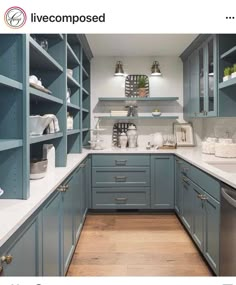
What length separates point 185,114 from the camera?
4391mm

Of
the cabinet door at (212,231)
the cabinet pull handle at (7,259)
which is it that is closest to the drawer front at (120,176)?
the cabinet door at (212,231)

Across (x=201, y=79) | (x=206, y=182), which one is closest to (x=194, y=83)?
(x=201, y=79)

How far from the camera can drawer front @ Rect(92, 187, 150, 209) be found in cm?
386

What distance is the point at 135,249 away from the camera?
278 centimetres

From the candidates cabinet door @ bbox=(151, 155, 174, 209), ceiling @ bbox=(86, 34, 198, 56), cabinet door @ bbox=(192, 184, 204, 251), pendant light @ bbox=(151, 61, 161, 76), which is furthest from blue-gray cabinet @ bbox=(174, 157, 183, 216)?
ceiling @ bbox=(86, 34, 198, 56)

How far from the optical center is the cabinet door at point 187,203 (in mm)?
2923

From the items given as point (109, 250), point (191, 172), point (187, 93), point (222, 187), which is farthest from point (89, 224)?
point (187, 93)

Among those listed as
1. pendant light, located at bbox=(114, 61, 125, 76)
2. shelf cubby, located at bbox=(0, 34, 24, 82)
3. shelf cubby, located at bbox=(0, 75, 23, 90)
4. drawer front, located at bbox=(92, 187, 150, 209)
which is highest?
pendant light, located at bbox=(114, 61, 125, 76)

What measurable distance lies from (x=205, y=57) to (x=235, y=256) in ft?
7.71

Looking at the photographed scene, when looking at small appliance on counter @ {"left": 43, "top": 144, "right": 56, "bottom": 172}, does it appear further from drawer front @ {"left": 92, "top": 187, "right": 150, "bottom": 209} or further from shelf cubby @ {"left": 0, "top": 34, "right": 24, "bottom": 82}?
drawer front @ {"left": 92, "top": 187, "right": 150, "bottom": 209}

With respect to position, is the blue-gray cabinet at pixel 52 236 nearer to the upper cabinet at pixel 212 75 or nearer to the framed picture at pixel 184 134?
the upper cabinet at pixel 212 75

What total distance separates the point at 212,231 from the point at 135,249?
87 cm

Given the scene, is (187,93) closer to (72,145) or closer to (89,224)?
(72,145)

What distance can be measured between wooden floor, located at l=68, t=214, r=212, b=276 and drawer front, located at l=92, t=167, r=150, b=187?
1.48ft
